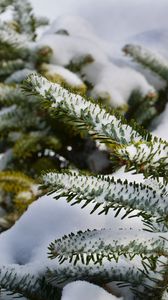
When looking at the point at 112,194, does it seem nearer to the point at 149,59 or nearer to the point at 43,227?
the point at 43,227

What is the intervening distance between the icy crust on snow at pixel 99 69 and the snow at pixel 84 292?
47.0 inches

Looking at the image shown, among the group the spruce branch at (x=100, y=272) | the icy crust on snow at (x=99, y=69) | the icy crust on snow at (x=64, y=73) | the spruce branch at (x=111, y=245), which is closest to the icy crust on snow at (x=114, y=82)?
the icy crust on snow at (x=99, y=69)

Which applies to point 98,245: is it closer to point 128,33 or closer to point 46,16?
point 128,33

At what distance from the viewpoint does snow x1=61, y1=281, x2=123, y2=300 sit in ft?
3.51

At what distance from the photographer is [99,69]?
241 cm

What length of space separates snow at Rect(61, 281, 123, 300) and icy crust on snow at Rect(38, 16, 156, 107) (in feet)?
3.92

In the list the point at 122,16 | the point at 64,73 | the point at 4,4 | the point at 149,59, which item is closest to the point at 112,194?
the point at 64,73

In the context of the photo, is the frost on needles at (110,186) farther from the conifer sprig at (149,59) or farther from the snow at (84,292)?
the conifer sprig at (149,59)

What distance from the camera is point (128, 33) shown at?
2.86 meters

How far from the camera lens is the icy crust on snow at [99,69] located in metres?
2.28

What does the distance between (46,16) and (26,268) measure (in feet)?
7.42

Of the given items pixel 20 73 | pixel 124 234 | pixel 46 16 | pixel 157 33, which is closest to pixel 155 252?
pixel 124 234

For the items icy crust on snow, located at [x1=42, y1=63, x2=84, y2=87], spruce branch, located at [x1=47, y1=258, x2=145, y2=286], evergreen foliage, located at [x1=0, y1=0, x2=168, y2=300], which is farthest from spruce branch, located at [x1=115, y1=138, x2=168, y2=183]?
icy crust on snow, located at [x1=42, y1=63, x2=84, y2=87]

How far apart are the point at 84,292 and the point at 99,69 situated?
148 centimetres
